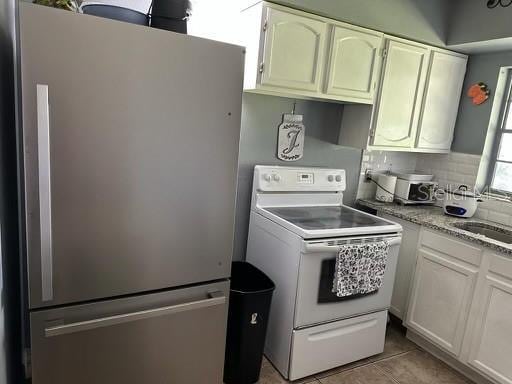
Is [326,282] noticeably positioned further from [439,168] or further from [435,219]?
[439,168]

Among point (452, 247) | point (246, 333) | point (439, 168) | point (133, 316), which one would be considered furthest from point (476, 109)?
point (133, 316)

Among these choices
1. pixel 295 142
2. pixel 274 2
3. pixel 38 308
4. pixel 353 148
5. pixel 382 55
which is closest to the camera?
pixel 38 308

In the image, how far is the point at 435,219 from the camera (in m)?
2.52

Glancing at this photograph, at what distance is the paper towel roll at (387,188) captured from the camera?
2871 mm

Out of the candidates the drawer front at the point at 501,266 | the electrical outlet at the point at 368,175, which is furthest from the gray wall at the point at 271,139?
the drawer front at the point at 501,266

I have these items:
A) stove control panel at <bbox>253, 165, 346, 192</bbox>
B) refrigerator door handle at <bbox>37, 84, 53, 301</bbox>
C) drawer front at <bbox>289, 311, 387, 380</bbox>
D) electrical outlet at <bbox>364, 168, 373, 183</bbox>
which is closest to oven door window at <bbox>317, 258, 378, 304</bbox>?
drawer front at <bbox>289, 311, 387, 380</bbox>

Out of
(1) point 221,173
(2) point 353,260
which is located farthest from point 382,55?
(1) point 221,173

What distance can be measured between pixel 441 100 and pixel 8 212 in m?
2.88

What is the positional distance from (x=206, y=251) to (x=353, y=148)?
1663 millimetres

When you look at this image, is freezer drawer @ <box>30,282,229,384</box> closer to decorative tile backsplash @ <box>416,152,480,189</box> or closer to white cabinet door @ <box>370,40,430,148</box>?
white cabinet door @ <box>370,40,430,148</box>

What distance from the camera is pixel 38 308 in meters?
1.32

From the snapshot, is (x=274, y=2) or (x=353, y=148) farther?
(x=353, y=148)

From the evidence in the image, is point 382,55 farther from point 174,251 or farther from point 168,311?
point 168,311

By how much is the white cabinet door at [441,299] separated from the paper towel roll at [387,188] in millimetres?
544
